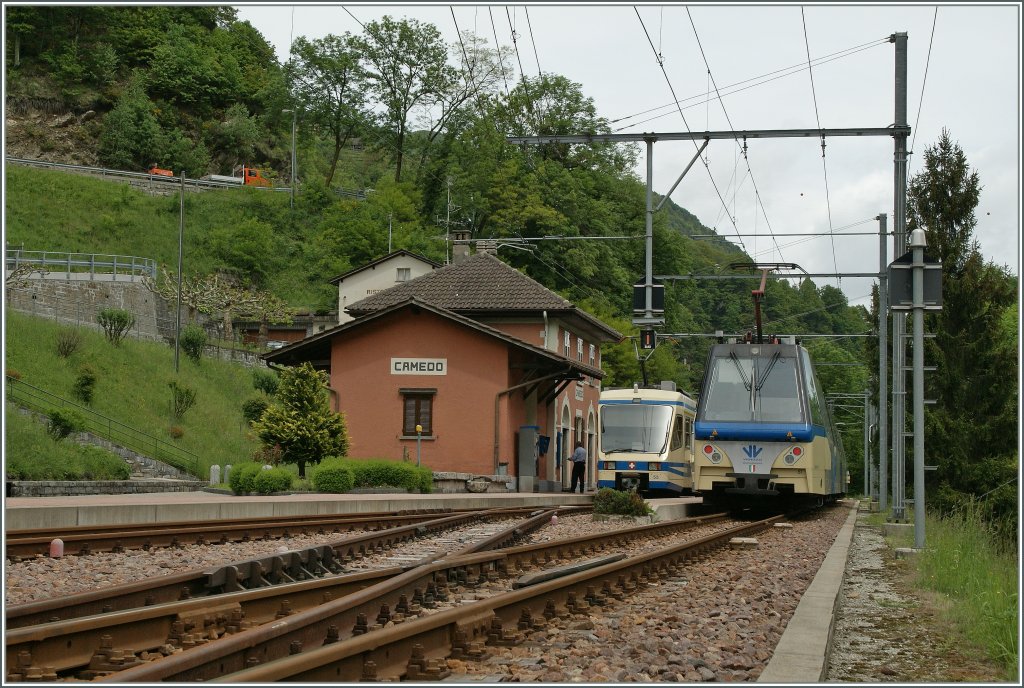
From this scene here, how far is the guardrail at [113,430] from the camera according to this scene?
3500 centimetres

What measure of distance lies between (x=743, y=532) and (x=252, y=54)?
305 feet

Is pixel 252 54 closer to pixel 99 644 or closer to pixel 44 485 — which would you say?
pixel 44 485

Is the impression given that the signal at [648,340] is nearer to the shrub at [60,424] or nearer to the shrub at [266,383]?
the shrub at [60,424]

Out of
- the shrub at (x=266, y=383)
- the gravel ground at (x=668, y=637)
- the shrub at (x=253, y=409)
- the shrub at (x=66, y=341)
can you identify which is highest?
the shrub at (x=66, y=341)

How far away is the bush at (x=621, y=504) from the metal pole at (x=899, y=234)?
5.42 meters

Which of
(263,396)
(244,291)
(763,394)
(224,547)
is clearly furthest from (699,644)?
(244,291)

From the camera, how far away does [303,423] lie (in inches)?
1088

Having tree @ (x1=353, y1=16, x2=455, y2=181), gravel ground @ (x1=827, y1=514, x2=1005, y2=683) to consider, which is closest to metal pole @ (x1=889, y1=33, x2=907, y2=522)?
gravel ground @ (x1=827, y1=514, x2=1005, y2=683)

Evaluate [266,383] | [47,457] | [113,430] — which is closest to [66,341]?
[113,430]

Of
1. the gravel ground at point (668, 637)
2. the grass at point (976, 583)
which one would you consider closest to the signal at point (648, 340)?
the grass at point (976, 583)

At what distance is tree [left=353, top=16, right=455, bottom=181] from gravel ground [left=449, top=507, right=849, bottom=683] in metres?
66.3

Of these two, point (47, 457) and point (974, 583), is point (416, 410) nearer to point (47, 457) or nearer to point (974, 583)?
point (47, 457)

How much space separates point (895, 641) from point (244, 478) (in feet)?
57.3

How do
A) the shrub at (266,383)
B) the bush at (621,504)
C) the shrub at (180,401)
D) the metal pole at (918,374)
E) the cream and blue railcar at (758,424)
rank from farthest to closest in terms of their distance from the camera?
the shrub at (266,383) < the shrub at (180,401) < the cream and blue railcar at (758,424) < the bush at (621,504) < the metal pole at (918,374)
